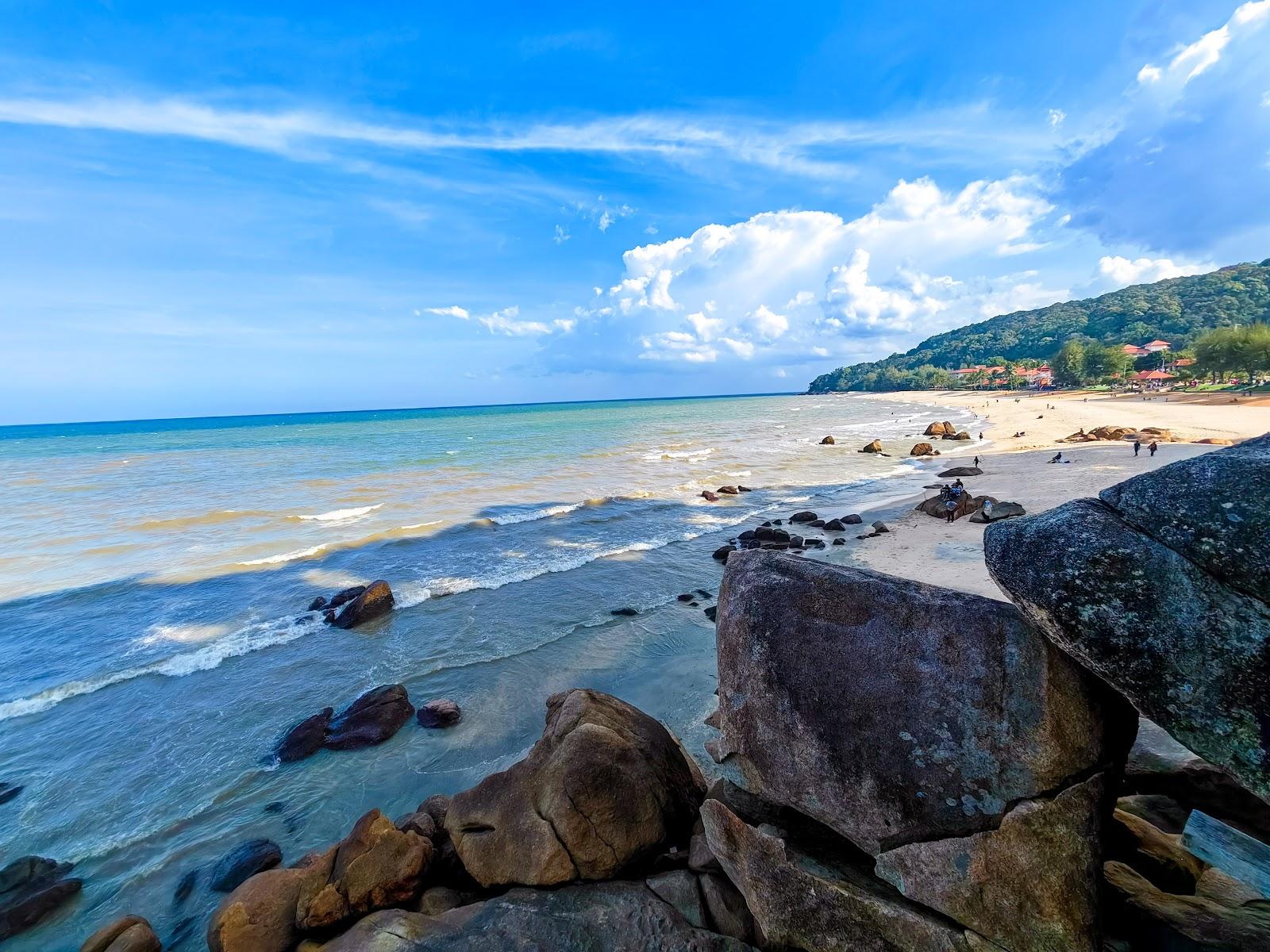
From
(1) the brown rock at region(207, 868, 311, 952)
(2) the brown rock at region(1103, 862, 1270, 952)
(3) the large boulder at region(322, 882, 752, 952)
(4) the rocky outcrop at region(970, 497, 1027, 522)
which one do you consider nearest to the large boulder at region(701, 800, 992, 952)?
(3) the large boulder at region(322, 882, 752, 952)

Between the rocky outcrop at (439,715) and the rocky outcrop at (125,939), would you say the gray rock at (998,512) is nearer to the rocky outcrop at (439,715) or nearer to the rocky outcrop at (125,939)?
the rocky outcrop at (439,715)

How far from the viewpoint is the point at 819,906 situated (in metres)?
4.81

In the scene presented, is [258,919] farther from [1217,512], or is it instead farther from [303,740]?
[1217,512]

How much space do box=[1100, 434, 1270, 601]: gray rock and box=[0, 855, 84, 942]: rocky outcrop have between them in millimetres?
13714

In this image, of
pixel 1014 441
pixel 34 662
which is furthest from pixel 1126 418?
pixel 34 662

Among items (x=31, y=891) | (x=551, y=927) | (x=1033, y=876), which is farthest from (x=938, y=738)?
(x=31, y=891)

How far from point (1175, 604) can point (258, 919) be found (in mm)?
9314

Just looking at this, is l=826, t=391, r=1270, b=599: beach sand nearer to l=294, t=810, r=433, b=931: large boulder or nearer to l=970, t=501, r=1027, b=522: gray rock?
l=970, t=501, r=1027, b=522: gray rock

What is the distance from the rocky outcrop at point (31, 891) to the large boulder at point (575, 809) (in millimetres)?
6053

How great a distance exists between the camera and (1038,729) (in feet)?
14.3

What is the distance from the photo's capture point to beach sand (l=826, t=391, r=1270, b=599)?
17.5 meters

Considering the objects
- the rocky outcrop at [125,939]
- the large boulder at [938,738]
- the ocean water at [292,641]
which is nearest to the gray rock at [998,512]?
the ocean water at [292,641]

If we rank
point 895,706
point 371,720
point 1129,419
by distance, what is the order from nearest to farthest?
point 895,706
point 371,720
point 1129,419

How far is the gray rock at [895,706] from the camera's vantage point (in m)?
4.42
